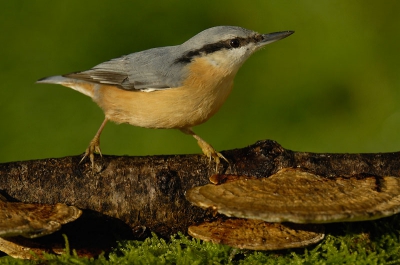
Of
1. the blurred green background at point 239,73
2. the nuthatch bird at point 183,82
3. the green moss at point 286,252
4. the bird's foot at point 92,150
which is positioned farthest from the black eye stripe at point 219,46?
the blurred green background at point 239,73

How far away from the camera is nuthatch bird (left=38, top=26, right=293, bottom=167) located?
3738 millimetres

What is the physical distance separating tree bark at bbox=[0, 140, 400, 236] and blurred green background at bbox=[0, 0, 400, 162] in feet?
8.02

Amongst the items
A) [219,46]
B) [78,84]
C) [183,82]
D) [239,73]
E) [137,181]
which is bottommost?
[137,181]

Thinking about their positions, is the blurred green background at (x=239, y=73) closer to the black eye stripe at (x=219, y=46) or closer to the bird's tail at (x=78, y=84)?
the bird's tail at (x=78, y=84)

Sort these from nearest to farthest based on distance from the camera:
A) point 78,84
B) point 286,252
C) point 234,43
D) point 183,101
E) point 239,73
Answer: point 286,252, point 183,101, point 234,43, point 78,84, point 239,73

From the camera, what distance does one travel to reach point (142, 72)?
3982 mm

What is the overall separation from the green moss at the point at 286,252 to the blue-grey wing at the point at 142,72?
1008 mm

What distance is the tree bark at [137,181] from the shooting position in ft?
10.6

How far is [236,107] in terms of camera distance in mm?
6070

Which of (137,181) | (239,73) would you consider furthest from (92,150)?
(239,73)

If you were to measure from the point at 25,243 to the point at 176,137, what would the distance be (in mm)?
3059

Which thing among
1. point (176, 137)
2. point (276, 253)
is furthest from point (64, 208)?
point (176, 137)

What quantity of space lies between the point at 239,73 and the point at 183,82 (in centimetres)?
250

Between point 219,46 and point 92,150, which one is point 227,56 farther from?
point 92,150
